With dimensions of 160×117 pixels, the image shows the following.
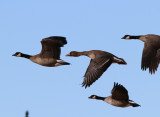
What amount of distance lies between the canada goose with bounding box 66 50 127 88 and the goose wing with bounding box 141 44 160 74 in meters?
1.05

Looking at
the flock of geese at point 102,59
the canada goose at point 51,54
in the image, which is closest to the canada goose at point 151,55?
the flock of geese at point 102,59

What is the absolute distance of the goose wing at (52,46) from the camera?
21.5 m

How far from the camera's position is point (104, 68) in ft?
67.4

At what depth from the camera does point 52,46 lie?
21734 mm

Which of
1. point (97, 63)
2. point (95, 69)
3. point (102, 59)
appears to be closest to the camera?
point (95, 69)

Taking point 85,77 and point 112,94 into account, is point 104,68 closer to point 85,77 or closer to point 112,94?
point 85,77

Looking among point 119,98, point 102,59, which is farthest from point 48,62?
point 119,98

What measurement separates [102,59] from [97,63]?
457 millimetres

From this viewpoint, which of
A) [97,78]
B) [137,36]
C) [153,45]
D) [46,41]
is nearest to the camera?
[97,78]

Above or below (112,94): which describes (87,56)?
above

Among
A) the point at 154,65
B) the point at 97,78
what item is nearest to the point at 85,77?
the point at 97,78

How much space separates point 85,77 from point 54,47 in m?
2.16

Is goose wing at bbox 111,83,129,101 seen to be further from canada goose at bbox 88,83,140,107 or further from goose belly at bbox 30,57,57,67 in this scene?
goose belly at bbox 30,57,57,67

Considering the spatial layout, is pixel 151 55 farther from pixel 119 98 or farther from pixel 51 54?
pixel 51 54
